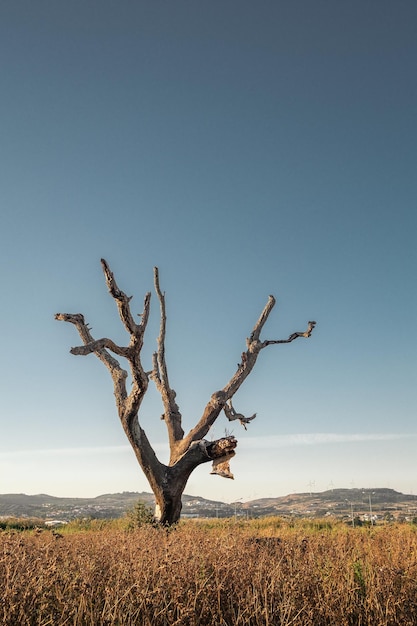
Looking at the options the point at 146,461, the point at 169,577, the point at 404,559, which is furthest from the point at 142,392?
the point at 169,577

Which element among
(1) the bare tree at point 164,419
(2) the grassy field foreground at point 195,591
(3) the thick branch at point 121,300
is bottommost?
(2) the grassy field foreground at point 195,591

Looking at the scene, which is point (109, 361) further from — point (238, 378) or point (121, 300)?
point (238, 378)

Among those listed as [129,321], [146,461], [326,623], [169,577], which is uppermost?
[129,321]

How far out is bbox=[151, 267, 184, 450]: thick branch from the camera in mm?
18781

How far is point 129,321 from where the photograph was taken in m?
15.1

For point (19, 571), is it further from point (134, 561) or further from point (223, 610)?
point (223, 610)

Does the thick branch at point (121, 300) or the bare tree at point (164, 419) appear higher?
the thick branch at point (121, 300)

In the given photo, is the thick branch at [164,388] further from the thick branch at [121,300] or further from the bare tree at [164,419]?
the thick branch at [121,300]

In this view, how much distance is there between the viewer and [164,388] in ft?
64.7

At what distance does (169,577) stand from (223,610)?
0.61m

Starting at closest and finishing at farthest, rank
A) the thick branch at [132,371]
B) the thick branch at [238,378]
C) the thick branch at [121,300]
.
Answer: the thick branch at [121,300] < the thick branch at [132,371] < the thick branch at [238,378]

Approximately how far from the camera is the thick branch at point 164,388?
1878 cm

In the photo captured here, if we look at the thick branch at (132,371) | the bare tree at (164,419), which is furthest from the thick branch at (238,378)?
the thick branch at (132,371)

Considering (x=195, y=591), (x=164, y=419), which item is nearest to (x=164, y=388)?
(x=164, y=419)
